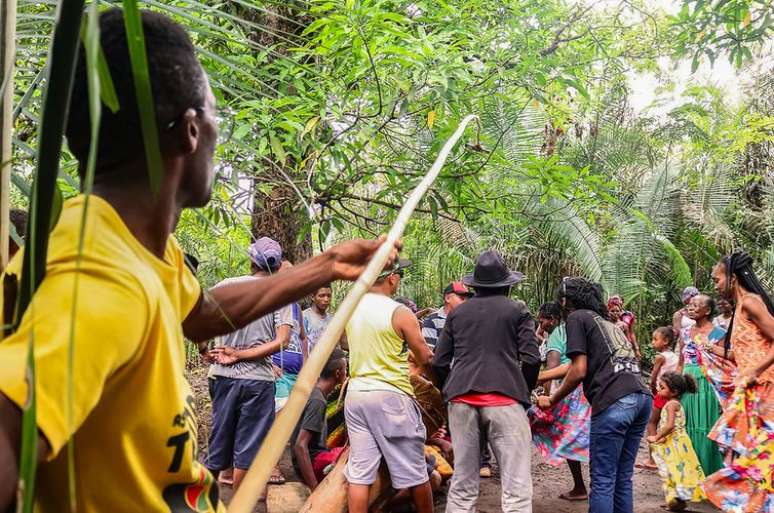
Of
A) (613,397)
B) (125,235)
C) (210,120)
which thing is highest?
(210,120)

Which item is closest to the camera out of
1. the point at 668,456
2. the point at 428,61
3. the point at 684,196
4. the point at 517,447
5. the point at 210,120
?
the point at 210,120

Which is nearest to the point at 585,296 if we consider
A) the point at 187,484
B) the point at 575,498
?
the point at 575,498

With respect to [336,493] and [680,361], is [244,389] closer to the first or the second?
[336,493]

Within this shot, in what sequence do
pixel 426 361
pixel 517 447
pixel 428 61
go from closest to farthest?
pixel 428 61
pixel 517 447
pixel 426 361

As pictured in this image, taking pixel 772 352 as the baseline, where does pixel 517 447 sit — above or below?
below

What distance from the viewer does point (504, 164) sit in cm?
576

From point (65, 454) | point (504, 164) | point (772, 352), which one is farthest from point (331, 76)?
point (65, 454)

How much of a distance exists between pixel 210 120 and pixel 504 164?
4.67 m

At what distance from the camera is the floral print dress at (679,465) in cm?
642

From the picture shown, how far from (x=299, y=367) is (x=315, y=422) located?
450 millimetres

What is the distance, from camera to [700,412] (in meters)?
7.46

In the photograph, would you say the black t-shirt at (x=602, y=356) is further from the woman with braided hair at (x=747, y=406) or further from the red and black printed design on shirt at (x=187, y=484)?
the red and black printed design on shirt at (x=187, y=484)

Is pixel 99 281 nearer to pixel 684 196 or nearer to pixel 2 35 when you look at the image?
pixel 2 35

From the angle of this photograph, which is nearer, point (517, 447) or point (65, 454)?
point (65, 454)
